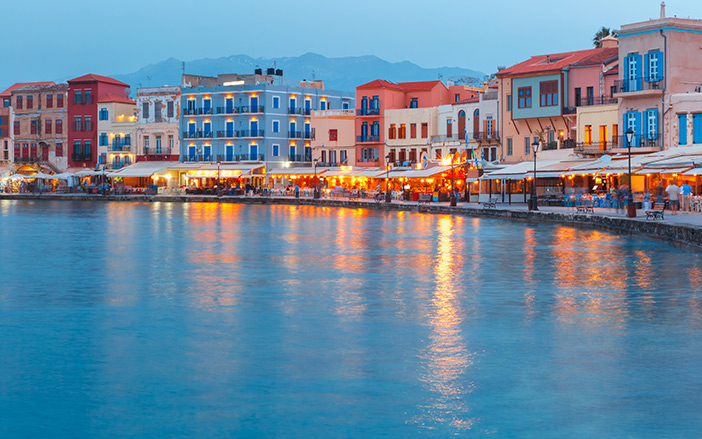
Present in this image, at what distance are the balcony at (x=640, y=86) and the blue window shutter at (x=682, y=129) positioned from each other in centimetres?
175

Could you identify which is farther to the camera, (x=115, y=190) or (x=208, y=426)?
(x=115, y=190)

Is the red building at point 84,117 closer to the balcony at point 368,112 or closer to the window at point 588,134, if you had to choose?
the balcony at point 368,112

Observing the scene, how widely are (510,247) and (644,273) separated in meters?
6.96

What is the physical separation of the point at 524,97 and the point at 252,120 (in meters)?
32.5

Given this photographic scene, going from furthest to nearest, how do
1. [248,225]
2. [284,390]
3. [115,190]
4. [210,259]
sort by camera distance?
[115,190]
[248,225]
[210,259]
[284,390]

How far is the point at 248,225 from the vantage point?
37375mm

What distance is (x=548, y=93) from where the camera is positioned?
187ft

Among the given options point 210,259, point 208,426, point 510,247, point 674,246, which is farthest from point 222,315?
point 674,246

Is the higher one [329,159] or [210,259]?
[329,159]

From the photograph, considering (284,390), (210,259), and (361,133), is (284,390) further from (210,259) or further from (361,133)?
(361,133)

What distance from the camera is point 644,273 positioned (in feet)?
60.0

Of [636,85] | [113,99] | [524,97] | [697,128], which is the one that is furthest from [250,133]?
[697,128]

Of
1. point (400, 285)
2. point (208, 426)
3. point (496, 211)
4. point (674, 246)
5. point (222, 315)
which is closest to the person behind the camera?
point (208, 426)

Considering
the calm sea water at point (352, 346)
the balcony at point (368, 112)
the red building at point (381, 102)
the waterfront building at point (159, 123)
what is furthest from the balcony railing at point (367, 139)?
the calm sea water at point (352, 346)
